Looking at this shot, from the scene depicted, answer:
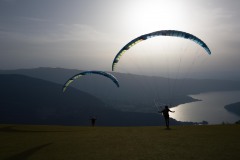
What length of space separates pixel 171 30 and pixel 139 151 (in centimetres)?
1448

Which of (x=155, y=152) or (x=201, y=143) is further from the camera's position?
(x=201, y=143)

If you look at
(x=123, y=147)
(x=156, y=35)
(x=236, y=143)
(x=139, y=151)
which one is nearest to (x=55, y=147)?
(x=123, y=147)

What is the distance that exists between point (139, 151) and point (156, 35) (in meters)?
14.4

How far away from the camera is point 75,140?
16.6 m

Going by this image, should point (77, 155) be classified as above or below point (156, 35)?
below

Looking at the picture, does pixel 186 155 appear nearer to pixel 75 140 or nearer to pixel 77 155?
pixel 77 155

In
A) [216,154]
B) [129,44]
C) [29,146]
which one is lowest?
[29,146]

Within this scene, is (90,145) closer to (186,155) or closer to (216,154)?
(186,155)

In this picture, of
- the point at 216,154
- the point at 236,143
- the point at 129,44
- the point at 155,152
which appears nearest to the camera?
the point at 216,154

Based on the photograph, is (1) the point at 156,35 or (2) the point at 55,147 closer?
(2) the point at 55,147

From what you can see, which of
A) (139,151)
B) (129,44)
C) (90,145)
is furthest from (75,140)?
(129,44)

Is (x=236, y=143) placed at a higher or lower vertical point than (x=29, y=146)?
higher

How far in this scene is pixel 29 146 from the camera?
49.0ft

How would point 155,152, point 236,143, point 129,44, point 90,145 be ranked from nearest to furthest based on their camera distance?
point 155,152, point 236,143, point 90,145, point 129,44
